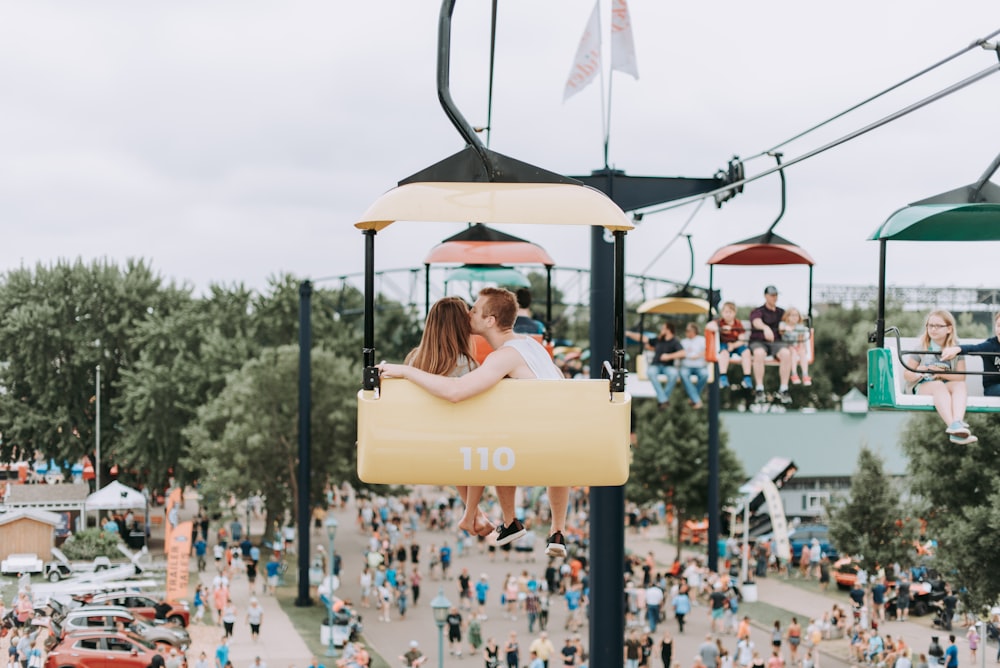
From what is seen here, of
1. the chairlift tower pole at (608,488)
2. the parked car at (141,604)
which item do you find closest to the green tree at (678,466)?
the parked car at (141,604)

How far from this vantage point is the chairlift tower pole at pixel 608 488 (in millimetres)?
9656

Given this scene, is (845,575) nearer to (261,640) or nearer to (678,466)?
(678,466)

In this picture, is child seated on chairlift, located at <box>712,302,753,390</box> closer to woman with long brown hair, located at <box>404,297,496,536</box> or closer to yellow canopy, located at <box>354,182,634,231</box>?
woman with long brown hair, located at <box>404,297,496,536</box>

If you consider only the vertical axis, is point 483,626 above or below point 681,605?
below

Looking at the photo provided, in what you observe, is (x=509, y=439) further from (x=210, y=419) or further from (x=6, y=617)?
(x=210, y=419)

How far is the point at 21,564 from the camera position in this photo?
1021 inches

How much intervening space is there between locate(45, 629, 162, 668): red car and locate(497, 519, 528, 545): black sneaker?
16.9 meters

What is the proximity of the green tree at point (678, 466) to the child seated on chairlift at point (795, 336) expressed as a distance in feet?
69.6

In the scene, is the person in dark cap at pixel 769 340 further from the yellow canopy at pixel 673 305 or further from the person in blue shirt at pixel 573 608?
the person in blue shirt at pixel 573 608

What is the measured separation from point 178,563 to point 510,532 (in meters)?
22.8

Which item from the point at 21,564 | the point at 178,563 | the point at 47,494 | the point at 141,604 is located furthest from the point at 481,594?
the point at 47,494

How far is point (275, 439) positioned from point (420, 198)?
30.4 meters

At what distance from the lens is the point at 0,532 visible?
85.5 ft

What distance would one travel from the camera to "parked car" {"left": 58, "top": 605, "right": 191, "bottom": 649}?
68.9ft
